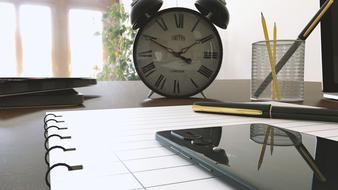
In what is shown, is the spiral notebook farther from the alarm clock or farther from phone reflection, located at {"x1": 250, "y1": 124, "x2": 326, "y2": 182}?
the alarm clock

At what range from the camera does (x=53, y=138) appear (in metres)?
0.34

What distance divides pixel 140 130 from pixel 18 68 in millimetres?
4718

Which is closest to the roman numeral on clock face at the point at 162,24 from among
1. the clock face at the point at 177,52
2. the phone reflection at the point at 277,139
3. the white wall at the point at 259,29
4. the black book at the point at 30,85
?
the clock face at the point at 177,52

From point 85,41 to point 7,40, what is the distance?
40.1 inches

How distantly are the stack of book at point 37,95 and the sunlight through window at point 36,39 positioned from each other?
4.34m

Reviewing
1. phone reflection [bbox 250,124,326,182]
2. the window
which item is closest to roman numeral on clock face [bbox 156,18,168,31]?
phone reflection [bbox 250,124,326,182]

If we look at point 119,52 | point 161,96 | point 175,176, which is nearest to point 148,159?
point 175,176

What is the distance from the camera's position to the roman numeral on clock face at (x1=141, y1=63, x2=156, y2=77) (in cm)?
77

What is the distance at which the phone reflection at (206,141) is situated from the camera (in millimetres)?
240

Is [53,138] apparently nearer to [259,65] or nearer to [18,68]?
[259,65]

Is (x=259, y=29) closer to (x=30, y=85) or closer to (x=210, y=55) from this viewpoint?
(x=210, y=55)

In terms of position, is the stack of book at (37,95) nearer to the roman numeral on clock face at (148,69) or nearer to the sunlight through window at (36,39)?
the roman numeral on clock face at (148,69)

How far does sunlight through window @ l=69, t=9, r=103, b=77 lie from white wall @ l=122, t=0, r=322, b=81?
2.60 m

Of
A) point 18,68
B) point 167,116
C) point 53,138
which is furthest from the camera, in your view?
point 18,68
